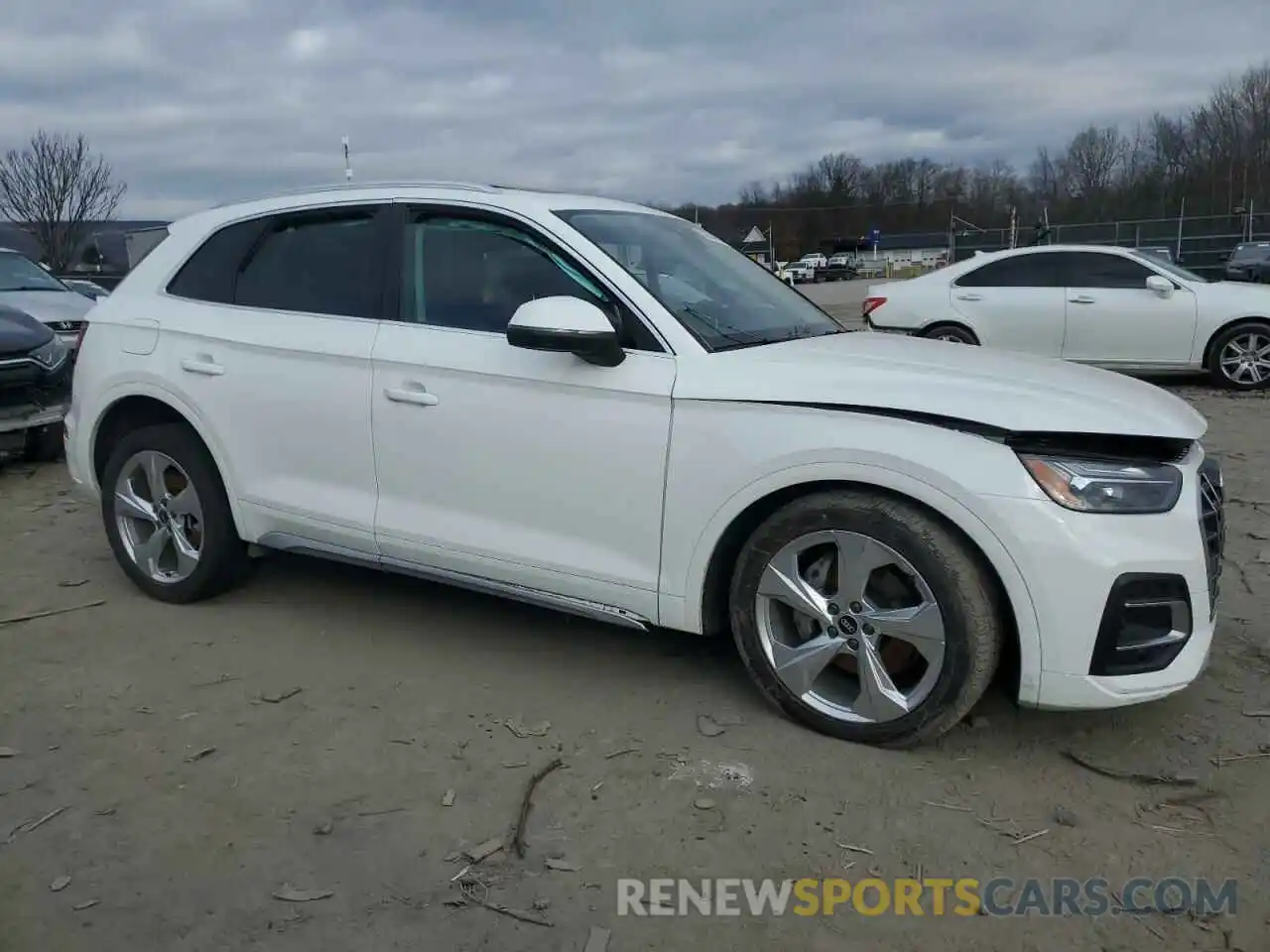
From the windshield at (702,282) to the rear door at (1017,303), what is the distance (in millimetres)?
6431

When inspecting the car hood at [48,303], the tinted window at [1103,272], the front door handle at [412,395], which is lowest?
the front door handle at [412,395]

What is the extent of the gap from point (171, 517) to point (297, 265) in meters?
1.22

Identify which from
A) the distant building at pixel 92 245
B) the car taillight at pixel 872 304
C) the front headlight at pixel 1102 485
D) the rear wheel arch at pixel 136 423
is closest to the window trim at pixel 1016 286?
the car taillight at pixel 872 304

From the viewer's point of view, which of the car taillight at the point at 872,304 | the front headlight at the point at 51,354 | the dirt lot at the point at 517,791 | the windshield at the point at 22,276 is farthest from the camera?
the car taillight at the point at 872,304

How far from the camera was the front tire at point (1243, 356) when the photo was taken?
385 inches

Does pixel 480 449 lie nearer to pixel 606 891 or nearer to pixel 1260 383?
pixel 606 891

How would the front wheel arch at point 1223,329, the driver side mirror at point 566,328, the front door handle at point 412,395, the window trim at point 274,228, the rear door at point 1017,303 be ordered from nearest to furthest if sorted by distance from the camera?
the driver side mirror at point 566,328 < the front door handle at point 412,395 < the window trim at point 274,228 < the front wheel arch at point 1223,329 < the rear door at point 1017,303

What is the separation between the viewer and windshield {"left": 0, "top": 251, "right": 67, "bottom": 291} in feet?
32.7

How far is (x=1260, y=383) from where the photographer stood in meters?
9.82

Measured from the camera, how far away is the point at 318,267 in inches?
161

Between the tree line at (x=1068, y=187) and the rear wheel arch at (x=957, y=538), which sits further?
the tree line at (x=1068, y=187)

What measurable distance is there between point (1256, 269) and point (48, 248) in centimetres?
3376

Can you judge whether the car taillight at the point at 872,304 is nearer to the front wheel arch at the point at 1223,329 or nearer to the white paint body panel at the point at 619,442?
the front wheel arch at the point at 1223,329

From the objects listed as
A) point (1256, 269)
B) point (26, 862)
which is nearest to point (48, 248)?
point (1256, 269)
